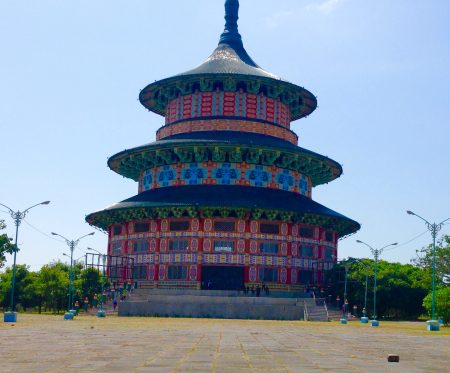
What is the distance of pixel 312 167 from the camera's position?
7306 cm

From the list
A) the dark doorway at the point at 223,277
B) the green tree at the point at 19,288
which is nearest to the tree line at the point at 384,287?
the dark doorway at the point at 223,277

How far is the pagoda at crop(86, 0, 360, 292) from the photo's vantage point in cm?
6494

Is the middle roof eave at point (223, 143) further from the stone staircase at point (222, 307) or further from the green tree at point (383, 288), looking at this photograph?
the stone staircase at point (222, 307)

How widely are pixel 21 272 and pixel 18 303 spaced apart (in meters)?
4.50

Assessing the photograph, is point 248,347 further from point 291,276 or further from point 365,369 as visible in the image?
point 291,276

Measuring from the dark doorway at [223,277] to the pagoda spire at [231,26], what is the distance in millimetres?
30694

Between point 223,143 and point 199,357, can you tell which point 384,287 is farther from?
point 199,357

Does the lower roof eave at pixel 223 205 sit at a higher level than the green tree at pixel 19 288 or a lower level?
higher

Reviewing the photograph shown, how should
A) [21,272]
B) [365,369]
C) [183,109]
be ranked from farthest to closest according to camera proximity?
1. [21,272]
2. [183,109]
3. [365,369]

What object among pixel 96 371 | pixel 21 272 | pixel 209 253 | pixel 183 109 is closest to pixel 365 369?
pixel 96 371


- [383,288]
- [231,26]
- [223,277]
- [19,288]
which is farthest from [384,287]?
[19,288]

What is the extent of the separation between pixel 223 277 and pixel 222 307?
9.94 meters

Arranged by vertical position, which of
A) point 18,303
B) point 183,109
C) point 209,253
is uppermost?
point 183,109

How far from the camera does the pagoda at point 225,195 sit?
64.9 meters
